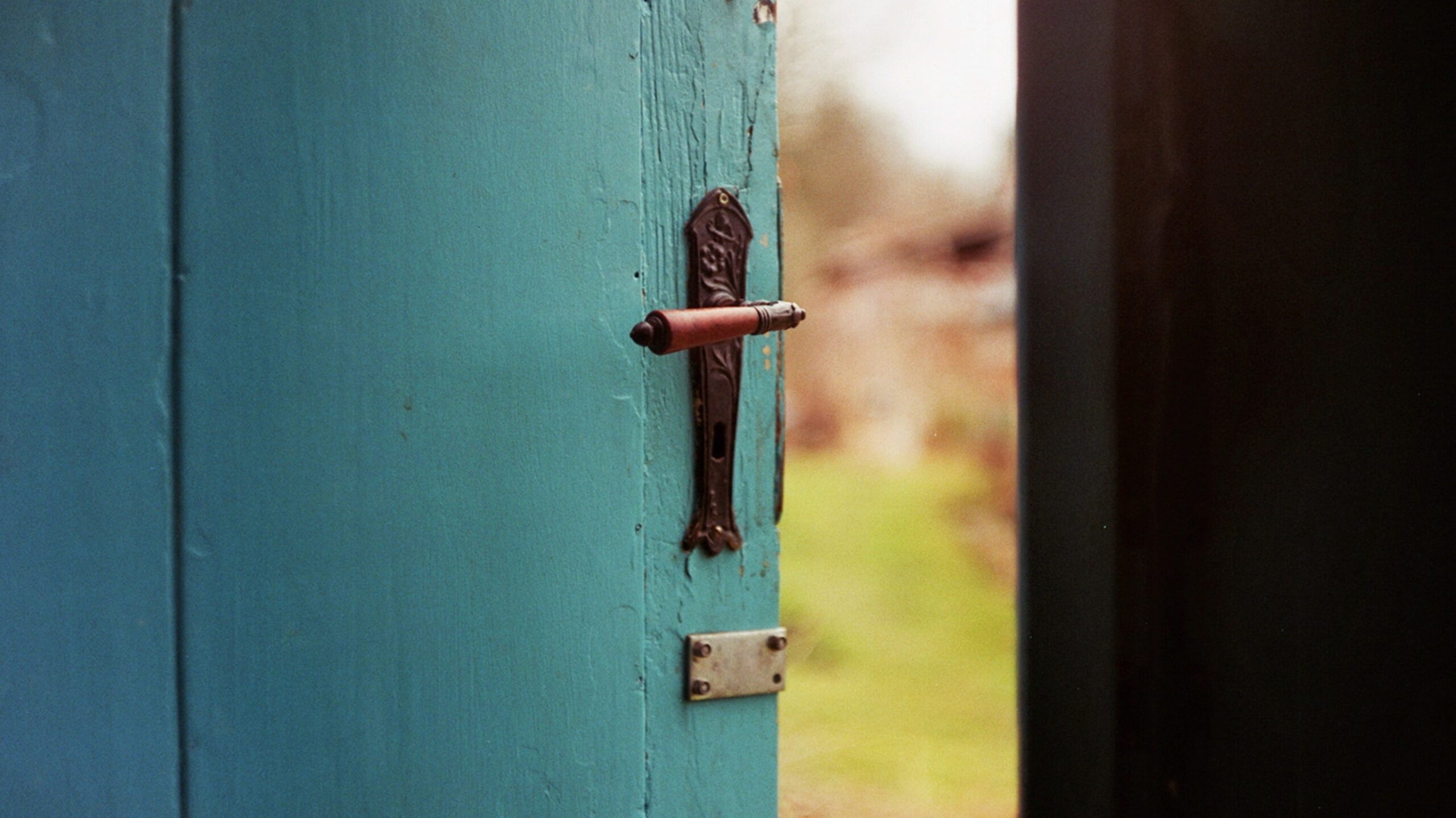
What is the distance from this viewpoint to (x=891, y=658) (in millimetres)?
1347

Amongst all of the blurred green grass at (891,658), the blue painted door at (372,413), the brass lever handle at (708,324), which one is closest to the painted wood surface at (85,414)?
the blue painted door at (372,413)

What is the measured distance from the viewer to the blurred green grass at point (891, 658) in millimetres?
1279

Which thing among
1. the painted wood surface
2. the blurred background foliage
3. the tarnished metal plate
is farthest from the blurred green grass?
the painted wood surface

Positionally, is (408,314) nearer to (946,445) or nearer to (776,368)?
(776,368)

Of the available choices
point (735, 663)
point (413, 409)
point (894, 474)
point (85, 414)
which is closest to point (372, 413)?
point (413, 409)

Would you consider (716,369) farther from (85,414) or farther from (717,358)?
(85,414)

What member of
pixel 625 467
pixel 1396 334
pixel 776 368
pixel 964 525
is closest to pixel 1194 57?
pixel 1396 334

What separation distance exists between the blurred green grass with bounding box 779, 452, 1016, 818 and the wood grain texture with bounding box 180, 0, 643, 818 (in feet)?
2.31

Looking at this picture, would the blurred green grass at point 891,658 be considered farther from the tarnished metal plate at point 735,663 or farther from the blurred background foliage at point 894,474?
the tarnished metal plate at point 735,663

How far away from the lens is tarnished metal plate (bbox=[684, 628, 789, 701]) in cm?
56

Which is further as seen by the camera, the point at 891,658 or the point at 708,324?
the point at 891,658

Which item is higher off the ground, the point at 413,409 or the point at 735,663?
the point at 413,409

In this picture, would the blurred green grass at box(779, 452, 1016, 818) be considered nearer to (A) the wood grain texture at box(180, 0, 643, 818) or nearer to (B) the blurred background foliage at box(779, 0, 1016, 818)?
(B) the blurred background foliage at box(779, 0, 1016, 818)

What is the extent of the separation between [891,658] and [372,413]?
1013mm
